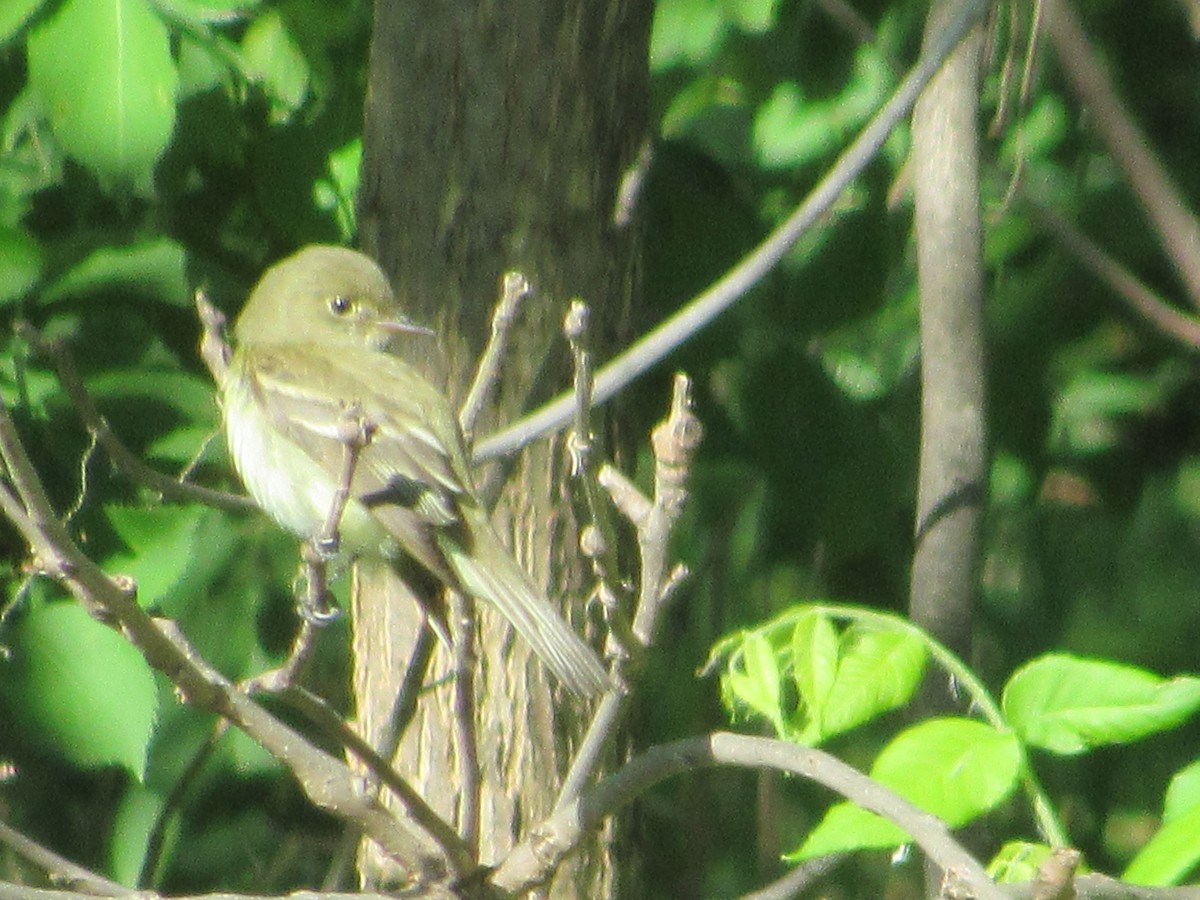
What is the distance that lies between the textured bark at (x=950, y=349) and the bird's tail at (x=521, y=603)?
731 millimetres

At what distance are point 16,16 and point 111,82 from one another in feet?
0.86

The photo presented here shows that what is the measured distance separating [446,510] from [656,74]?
5.01 ft

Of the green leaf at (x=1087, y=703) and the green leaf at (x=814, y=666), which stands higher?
the green leaf at (x=814, y=666)

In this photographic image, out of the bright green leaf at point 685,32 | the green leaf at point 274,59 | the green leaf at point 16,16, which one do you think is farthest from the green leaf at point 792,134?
the green leaf at point 16,16

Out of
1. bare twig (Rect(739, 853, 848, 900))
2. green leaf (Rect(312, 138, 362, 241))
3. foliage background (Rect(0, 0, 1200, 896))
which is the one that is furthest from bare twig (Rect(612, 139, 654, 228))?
bare twig (Rect(739, 853, 848, 900))

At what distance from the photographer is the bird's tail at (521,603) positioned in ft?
9.29

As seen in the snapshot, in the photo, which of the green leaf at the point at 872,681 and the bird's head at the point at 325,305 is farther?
the bird's head at the point at 325,305

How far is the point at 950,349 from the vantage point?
138 inches

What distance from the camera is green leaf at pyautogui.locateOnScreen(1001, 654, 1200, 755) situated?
208 cm

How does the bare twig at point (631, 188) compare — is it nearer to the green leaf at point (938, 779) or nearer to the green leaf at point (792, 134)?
the green leaf at point (792, 134)

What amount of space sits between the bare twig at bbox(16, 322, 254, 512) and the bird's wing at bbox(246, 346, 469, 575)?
0.75 feet

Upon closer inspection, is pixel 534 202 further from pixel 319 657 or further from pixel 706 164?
pixel 319 657

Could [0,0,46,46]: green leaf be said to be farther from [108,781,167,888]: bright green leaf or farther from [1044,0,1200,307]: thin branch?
[1044,0,1200,307]: thin branch

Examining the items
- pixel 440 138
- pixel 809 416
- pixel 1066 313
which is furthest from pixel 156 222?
pixel 1066 313
